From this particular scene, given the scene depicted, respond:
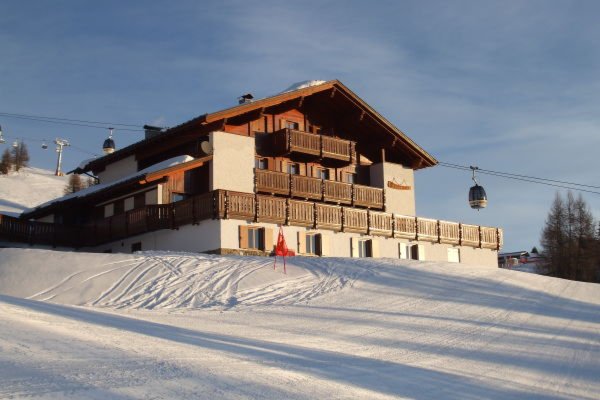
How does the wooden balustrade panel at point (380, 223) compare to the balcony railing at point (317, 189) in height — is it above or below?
below

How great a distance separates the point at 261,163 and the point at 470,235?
12.6 m

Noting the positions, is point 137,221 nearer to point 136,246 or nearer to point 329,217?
point 136,246

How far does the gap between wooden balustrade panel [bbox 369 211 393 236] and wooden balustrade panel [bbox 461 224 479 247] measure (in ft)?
18.4

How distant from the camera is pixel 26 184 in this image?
7412 centimetres

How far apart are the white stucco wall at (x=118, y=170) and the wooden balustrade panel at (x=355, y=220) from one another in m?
11.2

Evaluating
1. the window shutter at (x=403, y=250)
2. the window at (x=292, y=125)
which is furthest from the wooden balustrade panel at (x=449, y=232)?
the window at (x=292, y=125)

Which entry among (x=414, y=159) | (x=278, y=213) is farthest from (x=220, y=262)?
(x=414, y=159)

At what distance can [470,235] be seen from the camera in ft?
132

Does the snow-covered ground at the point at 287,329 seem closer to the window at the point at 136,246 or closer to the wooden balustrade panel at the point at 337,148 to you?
the window at the point at 136,246

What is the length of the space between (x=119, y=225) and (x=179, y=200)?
10.6 feet

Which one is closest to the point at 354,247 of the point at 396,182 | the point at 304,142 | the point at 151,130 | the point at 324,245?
the point at 324,245

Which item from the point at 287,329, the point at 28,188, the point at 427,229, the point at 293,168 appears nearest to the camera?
the point at 287,329

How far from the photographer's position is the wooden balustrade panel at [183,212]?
30578 mm

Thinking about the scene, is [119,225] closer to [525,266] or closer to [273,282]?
[273,282]
